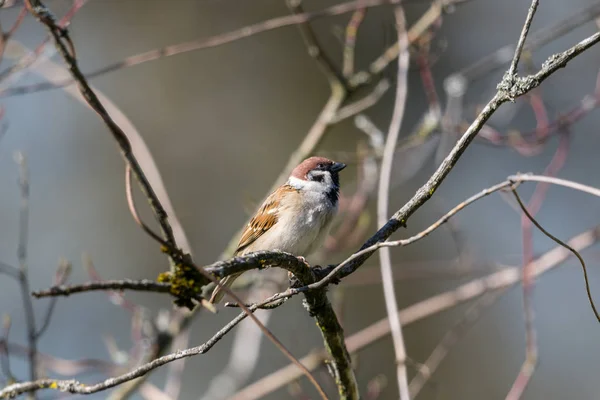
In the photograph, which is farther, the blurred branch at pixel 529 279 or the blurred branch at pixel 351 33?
the blurred branch at pixel 351 33

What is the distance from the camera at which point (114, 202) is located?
8.15 metres

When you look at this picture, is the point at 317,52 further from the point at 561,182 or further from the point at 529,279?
the point at 561,182

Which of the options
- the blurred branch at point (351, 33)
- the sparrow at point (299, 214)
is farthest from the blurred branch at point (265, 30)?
the sparrow at point (299, 214)

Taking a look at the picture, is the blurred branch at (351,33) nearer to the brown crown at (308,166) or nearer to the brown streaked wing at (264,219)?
the brown crown at (308,166)

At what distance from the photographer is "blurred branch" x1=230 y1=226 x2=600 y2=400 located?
3895mm

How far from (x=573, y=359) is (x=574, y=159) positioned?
233cm

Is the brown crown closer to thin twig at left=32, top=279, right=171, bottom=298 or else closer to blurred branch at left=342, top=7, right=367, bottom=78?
blurred branch at left=342, top=7, right=367, bottom=78

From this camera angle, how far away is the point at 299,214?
3756 millimetres

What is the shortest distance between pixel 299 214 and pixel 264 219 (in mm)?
292

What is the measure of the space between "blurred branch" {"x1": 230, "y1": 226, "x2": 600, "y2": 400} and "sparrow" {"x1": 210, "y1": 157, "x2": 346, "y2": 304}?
62 centimetres

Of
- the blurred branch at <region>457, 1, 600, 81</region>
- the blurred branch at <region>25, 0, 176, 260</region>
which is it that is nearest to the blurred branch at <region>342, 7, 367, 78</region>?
the blurred branch at <region>457, 1, 600, 81</region>

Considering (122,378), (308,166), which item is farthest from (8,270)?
(308,166)

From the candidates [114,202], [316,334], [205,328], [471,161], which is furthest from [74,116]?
[471,161]

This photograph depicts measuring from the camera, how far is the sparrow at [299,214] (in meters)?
3.70
